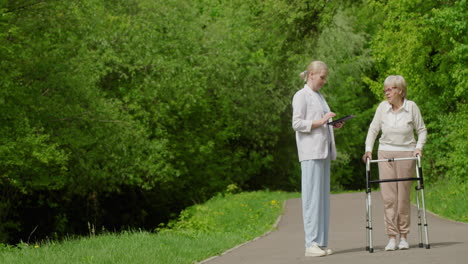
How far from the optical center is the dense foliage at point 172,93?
82.6ft

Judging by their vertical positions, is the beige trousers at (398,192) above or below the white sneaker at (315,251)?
above

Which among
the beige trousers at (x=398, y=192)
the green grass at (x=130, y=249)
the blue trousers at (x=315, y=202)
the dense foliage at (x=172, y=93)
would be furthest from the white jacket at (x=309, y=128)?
the dense foliage at (x=172, y=93)

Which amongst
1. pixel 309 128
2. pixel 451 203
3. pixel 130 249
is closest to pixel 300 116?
pixel 309 128

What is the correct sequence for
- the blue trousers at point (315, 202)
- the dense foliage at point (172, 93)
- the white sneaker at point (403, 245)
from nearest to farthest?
the blue trousers at point (315, 202), the white sneaker at point (403, 245), the dense foliage at point (172, 93)

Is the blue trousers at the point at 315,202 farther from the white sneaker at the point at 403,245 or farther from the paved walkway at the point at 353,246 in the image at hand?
the white sneaker at the point at 403,245

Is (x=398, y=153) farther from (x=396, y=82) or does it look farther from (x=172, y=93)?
(x=172, y=93)

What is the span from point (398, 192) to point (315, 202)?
111 centimetres

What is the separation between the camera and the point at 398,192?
10.7 meters

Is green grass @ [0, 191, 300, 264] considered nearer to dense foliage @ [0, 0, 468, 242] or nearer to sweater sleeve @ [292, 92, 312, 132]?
sweater sleeve @ [292, 92, 312, 132]

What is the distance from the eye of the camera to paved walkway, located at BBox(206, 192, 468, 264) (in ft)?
32.1

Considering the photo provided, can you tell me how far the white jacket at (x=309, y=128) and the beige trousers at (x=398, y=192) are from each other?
79cm

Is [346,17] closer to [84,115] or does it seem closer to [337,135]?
[337,135]

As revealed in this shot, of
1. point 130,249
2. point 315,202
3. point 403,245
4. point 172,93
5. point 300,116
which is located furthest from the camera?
point 172,93

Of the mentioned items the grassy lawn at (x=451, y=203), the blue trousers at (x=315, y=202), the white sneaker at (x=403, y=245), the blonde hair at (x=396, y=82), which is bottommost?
the grassy lawn at (x=451, y=203)
